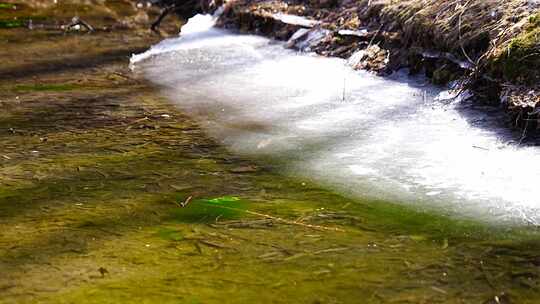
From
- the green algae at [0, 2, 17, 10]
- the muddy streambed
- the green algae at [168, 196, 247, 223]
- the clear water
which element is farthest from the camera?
the green algae at [0, 2, 17, 10]

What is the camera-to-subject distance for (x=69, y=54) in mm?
7895

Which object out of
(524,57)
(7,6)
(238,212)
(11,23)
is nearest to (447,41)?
(524,57)

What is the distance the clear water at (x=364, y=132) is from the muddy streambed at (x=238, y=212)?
0.07 ft

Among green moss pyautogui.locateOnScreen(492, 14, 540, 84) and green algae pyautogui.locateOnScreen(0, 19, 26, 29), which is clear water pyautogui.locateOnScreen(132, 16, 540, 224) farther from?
green algae pyautogui.locateOnScreen(0, 19, 26, 29)

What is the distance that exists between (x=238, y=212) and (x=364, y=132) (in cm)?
159

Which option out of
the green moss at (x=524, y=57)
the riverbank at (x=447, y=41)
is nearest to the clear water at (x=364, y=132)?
the riverbank at (x=447, y=41)

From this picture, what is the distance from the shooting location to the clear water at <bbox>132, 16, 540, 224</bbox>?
315 cm

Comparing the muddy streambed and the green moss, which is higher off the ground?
the green moss

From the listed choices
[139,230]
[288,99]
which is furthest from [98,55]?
[139,230]

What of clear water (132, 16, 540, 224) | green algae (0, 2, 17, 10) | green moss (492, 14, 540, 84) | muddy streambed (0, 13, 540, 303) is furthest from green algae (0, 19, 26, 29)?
green moss (492, 14, 540, 84)

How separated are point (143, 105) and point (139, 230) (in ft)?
8.63

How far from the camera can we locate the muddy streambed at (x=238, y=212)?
2.25m

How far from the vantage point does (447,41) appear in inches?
207

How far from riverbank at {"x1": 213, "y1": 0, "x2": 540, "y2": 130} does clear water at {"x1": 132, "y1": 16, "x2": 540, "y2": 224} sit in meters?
0.19
